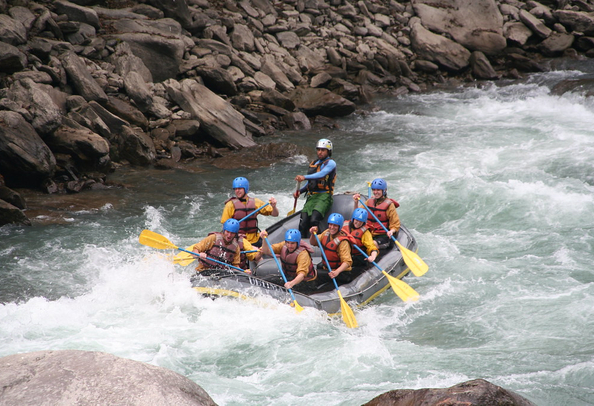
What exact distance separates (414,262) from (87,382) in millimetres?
5036

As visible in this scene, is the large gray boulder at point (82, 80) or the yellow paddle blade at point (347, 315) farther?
the large gray boulder at point (82, 80)

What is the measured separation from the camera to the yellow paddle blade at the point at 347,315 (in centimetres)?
640

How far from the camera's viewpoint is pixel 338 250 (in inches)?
280

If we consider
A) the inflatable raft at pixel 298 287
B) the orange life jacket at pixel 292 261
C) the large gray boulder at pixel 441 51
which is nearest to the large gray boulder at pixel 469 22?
the large gray boulder at pixel 441 51

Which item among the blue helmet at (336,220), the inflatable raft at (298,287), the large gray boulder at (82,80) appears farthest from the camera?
the large gray boulder at (82,80)

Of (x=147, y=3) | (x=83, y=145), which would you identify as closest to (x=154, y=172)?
(x=83, y=145)

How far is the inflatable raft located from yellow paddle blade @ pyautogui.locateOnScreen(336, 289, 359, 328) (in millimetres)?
143

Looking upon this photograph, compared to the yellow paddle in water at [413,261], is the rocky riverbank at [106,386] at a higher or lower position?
higher

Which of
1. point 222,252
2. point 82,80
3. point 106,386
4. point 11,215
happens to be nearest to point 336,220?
point 222,252

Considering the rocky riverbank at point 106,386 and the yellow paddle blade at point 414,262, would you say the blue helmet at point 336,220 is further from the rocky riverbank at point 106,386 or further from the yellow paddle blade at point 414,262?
the rocky riverbank at point 106,386

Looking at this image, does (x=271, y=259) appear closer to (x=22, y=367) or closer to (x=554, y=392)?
(x=554, y=392)

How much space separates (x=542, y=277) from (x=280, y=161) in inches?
256

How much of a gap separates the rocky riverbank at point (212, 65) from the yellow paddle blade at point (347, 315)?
18.0ft

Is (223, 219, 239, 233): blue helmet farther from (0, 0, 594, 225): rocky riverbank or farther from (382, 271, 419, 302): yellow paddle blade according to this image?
(0, 0, 594, 225): rocky riverbank
